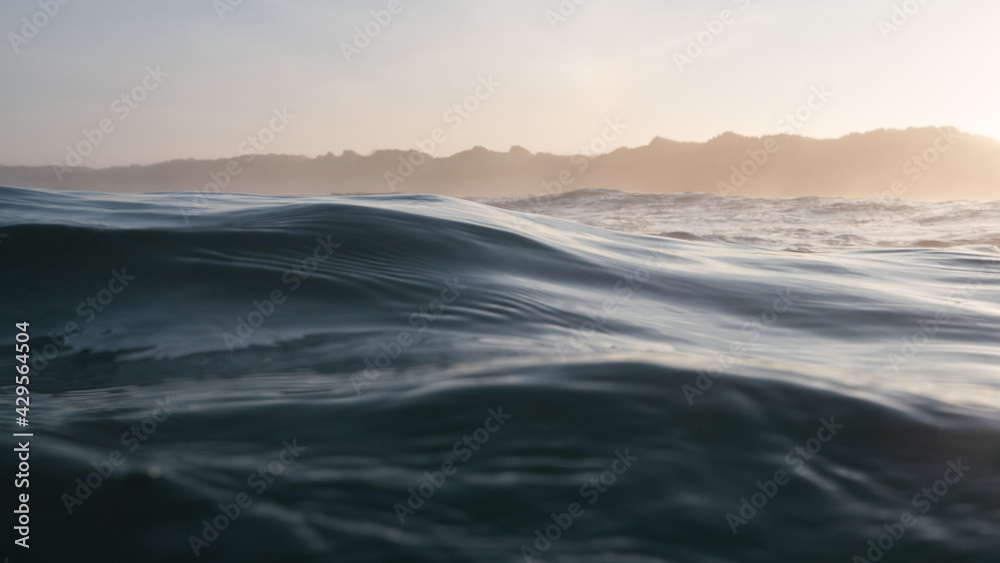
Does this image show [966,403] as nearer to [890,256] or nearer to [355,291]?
[355,291]

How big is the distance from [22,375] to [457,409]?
156cm

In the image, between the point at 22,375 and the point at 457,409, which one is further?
the point at 22,375

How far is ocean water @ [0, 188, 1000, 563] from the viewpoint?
1.17 metres

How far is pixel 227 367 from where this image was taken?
211 centimetres

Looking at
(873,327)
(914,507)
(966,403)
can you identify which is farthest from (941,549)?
(873,327)

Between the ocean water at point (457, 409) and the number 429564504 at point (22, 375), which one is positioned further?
the number 429564504 at point (22, 375)

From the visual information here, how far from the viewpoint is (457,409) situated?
1.57 metres

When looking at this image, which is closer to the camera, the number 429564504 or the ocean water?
the ocean water

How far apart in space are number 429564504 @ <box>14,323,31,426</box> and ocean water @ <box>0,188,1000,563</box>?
0.03 meters

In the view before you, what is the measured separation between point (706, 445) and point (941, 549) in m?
0.45

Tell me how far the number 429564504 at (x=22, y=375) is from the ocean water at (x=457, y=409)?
0.03m

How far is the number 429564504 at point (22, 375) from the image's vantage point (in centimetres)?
167

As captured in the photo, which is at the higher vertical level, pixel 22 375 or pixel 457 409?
pixel 22 375

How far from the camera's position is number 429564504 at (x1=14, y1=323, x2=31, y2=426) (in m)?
1.67
